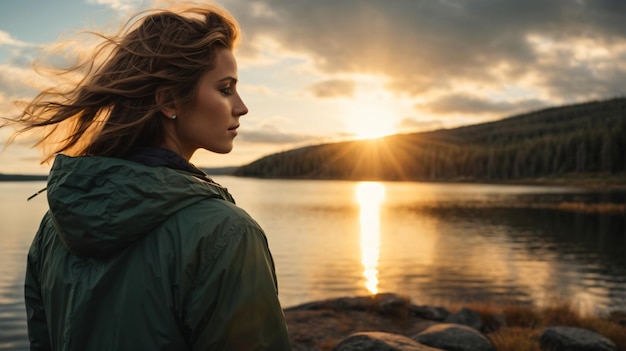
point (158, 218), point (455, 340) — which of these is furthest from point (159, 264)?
point (455, 340)

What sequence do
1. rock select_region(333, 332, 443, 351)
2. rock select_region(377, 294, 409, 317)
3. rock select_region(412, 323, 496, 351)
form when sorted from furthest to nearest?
rock select_region(377, 294, 409, 317)
rock select_region(412, 323, 496, 351)
rock select_region(333, 332, 443, 351)

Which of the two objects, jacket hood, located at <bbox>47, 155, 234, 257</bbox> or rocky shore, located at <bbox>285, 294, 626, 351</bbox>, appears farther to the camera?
rocky shore, located at <bbox>285, 294, 626, 351</bbox>

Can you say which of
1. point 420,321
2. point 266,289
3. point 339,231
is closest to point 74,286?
point 266,289

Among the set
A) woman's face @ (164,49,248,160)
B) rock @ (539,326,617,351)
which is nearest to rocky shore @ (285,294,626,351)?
rock @ (539,326,617,351)

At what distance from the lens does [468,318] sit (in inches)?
476

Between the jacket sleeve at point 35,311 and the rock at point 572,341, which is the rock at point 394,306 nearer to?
the rock at point 572,341

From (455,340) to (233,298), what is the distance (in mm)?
7994

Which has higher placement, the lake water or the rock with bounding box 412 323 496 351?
the rock with bounding box 412 323 496 351

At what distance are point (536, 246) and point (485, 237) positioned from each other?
430 cm

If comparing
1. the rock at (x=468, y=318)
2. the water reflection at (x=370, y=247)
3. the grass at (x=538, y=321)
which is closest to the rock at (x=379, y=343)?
the grass at (x=538, y=321)

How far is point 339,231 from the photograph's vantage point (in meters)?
38.8

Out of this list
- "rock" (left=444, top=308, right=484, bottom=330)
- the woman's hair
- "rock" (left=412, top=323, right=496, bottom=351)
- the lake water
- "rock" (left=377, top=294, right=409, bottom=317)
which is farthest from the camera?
the lake water

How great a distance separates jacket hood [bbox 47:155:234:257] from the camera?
5.30 feet

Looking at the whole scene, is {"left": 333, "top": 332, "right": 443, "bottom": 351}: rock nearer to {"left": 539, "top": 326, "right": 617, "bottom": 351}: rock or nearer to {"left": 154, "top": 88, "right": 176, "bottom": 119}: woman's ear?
{"left": 539, "top": 326, "right": 617, "bottom": 351}: rock
